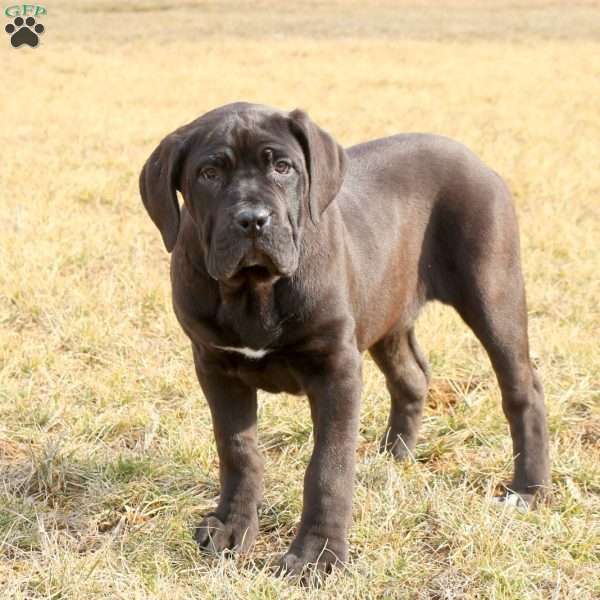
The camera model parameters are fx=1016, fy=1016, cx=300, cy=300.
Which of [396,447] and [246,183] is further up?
[246,183]

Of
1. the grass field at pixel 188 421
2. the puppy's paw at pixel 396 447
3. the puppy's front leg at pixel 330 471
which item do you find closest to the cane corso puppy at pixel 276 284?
the puppy's front leg at pixel 330 471

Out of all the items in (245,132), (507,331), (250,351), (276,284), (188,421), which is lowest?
(188,421)

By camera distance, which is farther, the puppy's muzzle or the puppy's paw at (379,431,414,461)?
the puppy's paw at (379,431,414,461)

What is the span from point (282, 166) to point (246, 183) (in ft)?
0.53

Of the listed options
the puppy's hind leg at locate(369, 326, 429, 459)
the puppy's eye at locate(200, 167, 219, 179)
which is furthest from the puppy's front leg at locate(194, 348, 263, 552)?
the puppy's hind leg at locate(369, 326, 429, 459)

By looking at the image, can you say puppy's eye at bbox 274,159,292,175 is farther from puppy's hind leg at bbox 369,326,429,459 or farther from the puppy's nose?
puppy's hind leg at bbox 369,326,429,459

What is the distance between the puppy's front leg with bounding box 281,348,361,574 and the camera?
11.7 ft

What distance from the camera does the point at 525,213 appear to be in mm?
9062

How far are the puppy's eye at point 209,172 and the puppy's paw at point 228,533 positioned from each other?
1.30 m

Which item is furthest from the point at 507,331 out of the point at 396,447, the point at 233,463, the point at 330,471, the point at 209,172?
the point at 209,172

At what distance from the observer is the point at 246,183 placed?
3457 millimetres

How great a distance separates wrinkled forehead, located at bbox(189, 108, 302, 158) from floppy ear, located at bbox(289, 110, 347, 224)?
0.10 feet

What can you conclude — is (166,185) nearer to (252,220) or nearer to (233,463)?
(252,220)

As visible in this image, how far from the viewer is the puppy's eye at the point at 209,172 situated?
3.51m
